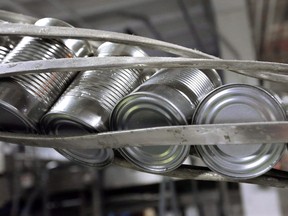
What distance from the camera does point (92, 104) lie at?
2.35 ft

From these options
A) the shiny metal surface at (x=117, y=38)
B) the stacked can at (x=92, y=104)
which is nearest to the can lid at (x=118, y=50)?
the stacked can at (x=92, y=104)

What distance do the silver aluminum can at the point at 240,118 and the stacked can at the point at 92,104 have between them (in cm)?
17

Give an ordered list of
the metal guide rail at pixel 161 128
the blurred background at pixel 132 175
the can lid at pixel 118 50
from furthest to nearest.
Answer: the blurred background at pixel 132 175
the can lid at pixel 118 50
the metal guide rail at pixel 161 128

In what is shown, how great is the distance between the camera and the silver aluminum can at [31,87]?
719mm

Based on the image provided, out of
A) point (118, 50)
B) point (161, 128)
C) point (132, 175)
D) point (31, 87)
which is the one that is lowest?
point (161, 128)

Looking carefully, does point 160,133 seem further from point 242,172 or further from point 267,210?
point 267,210

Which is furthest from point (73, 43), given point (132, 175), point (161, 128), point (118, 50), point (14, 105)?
point (132, 175)

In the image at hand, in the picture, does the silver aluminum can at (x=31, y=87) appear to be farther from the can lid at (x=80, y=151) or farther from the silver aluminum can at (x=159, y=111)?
the silver aluminum can at (x=159, y=111)

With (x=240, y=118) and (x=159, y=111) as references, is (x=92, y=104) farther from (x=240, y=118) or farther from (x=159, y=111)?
(x=240, y=118)

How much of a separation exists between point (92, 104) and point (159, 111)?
0.41 feet

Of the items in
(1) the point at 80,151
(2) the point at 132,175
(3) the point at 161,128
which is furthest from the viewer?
(2) the point at 132,175

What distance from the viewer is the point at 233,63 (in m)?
0.65

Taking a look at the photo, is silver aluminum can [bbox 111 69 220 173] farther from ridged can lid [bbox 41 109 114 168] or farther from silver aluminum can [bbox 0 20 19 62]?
silver aluminum can [bbox 0 20 19 62]

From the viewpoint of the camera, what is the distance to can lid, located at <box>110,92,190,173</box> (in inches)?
26.9
